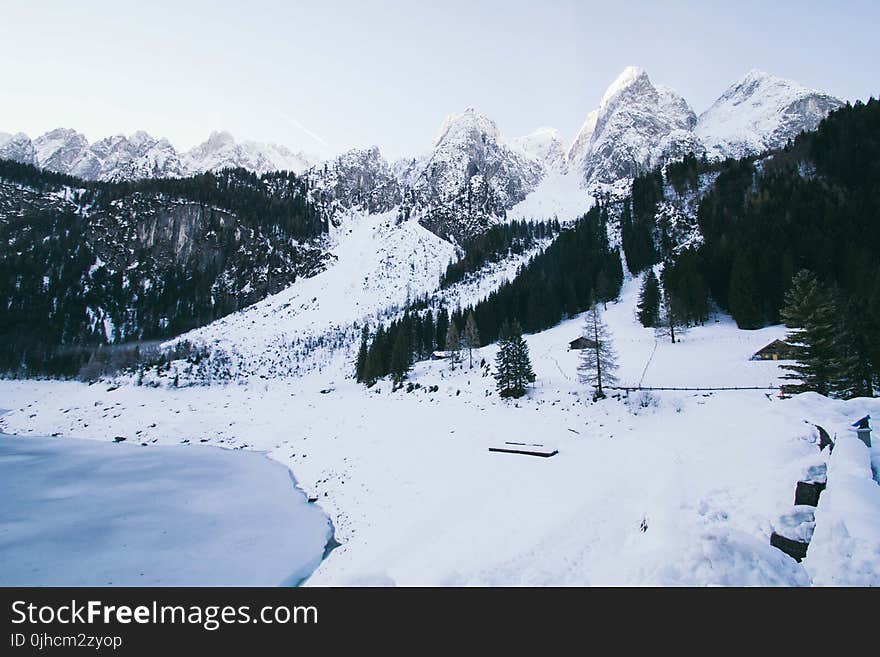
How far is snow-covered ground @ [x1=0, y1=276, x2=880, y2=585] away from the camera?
8.63m

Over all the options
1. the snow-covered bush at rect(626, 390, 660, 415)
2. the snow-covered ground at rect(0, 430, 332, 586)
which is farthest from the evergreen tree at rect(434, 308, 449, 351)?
the snow-covered ground at rect(0, 430, 332, 586)

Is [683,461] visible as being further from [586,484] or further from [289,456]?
[289,456]

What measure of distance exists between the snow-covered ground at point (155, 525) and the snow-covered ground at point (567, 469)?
2.75 meters

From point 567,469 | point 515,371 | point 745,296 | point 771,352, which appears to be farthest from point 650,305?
point 567,469

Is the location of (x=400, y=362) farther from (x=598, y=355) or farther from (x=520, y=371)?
(x=598, y=355)

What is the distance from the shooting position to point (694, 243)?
309 ft

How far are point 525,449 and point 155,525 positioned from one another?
22850mm

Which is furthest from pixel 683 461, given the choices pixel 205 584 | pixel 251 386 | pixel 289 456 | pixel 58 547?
pixel 251 386

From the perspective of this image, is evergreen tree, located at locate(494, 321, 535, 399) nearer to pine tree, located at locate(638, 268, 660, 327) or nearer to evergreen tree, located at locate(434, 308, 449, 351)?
pine tree, located at locate(638, 268, 660, 327)

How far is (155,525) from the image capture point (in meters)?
22.1

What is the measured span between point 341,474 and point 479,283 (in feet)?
430

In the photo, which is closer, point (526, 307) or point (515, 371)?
point (515, 371)

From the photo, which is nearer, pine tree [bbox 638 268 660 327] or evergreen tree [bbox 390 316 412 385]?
evergreen tree [bbox 390 316 412 385]

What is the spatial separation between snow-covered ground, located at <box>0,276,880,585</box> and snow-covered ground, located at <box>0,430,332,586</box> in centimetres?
275
